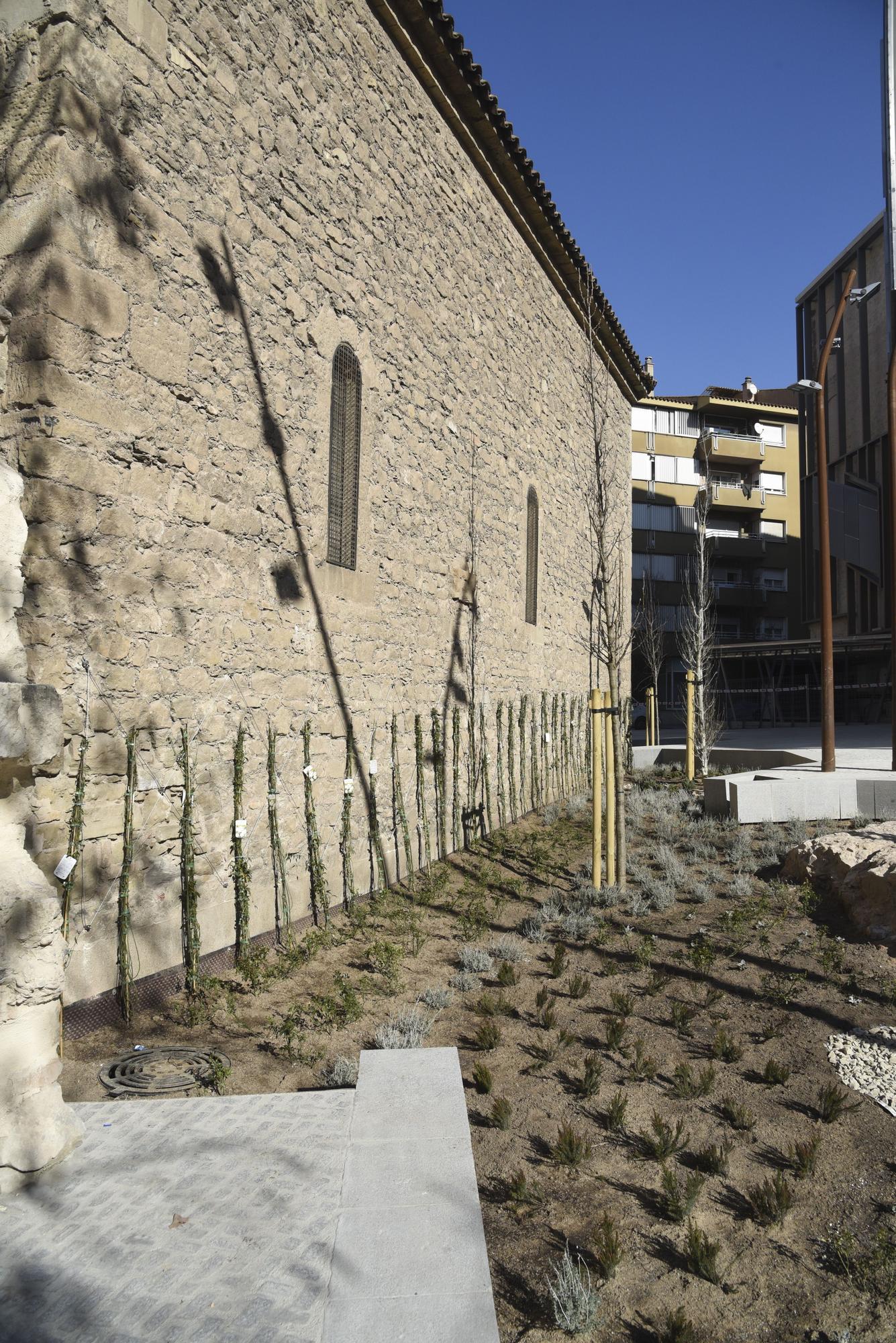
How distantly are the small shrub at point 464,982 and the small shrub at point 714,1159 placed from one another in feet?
6.99

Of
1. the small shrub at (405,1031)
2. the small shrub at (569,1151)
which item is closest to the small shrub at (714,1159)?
the small shrub at (569,1151)

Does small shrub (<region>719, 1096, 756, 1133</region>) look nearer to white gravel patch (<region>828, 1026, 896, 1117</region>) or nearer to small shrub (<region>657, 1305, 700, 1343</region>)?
white gravel patch (<region>828, 1026, 896, 1117</region>)

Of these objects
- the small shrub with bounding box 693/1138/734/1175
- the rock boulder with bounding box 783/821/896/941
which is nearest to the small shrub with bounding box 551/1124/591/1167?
the small shrub with bounding box 693/1138/734/1175

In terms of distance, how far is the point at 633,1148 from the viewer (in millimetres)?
3938

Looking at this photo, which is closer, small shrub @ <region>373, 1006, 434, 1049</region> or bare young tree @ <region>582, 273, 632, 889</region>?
small shrub @ <region>373, 1006, 434, 1049</region>

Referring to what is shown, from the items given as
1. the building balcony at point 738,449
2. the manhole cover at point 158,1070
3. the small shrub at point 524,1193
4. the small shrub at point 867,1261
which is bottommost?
the small shrub at point 867,1261

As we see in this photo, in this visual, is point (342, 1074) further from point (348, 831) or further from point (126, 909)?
point (348, 831)

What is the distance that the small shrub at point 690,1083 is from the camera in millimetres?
4398

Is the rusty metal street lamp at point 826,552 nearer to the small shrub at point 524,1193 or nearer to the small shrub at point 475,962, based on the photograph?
the small shrub at point 475,962

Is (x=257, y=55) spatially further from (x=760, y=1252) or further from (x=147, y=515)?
(x=760, y=1252)

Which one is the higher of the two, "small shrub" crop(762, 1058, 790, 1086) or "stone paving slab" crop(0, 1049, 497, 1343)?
"stone paving slab" crop(0, 1049, 497, 1343)

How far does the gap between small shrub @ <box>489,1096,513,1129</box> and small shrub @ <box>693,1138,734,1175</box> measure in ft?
2.78

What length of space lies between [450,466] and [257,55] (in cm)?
418

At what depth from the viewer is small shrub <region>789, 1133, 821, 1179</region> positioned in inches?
147
